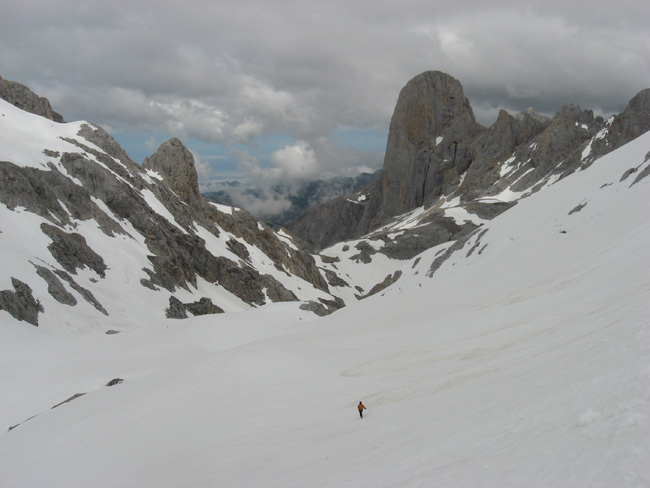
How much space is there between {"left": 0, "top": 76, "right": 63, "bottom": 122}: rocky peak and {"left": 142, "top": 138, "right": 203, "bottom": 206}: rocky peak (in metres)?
18.3

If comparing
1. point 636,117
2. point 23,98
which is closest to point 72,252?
point 23,98

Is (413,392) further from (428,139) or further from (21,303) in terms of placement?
(428,139)

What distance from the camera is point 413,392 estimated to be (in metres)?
13.9

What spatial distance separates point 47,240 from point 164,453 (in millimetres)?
39933

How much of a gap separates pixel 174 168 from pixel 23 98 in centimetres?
2632

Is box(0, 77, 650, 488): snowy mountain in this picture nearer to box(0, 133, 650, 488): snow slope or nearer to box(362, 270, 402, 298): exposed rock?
box(0, 133, 650, 488): snow slope

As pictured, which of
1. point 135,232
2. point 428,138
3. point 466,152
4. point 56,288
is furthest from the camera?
point 428,138

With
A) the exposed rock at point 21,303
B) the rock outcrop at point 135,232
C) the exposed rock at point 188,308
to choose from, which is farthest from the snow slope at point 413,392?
the exposed rock at point 188,308

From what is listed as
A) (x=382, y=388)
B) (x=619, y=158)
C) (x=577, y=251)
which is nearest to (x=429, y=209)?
(x=619, y=158)

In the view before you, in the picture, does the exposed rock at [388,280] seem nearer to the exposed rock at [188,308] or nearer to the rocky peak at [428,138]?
the exposed rock at [188,308]

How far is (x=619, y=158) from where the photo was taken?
1462 inches

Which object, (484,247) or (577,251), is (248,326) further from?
(577,251)

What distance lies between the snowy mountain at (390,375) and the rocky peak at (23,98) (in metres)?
39.1

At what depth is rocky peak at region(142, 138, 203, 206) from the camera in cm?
8891
